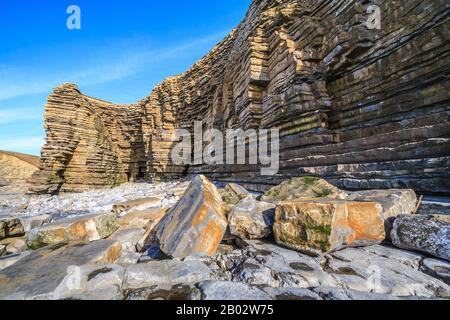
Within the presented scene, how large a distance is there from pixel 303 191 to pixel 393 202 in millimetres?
1745

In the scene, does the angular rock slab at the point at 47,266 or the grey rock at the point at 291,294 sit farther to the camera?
the angular rock slab at the point at 47,266

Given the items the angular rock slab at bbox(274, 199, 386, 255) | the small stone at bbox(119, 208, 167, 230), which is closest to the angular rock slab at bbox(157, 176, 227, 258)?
the angular rock slab at bbox(274, 199, 386, 255)

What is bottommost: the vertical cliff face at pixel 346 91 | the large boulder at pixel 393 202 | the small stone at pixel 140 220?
the small stone at pixel 140 220

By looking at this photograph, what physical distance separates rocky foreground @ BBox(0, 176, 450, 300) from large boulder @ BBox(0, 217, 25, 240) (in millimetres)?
1919

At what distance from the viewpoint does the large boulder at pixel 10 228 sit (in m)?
5.00

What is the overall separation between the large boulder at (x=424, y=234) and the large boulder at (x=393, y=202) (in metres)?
0.15

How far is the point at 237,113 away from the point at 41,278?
11058 mm

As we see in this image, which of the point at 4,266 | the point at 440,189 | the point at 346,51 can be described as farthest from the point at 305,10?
the point at 4,266

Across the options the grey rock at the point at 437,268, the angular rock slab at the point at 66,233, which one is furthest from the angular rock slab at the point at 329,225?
the angular rock slab at the point at 66,233

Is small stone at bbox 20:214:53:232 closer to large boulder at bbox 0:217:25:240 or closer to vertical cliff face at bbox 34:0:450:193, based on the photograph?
large boulder at bbox 0:217:25:240

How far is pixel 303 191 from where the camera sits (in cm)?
482

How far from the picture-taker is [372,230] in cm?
A: 304

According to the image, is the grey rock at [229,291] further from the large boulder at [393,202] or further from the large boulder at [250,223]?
the large boulder at [393,202]
